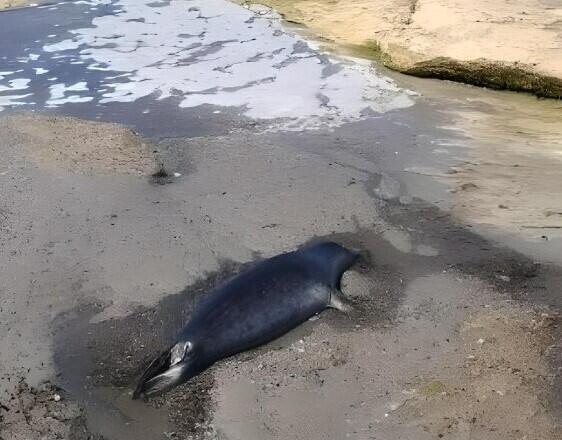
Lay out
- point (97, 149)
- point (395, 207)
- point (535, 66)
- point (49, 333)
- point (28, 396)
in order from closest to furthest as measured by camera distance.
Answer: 1. point (28, 396)
2. point (49, 333)
3. point (395, 207)
4. point (97, 149)
5. point (535, 66)

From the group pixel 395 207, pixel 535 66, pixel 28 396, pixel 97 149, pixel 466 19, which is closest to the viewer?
pixel 28 396

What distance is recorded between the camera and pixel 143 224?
5000 millimetres

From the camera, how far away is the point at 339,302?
413 cm

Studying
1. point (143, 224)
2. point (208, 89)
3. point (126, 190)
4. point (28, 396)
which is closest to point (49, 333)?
point (28, 396)

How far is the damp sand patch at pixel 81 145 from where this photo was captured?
580cm

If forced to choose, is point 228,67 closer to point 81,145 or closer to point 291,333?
point 81,145

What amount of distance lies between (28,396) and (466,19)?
293 inches

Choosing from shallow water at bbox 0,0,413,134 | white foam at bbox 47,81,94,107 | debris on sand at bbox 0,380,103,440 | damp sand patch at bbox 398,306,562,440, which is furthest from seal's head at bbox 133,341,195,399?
white foam at bbox 47,81,94,107

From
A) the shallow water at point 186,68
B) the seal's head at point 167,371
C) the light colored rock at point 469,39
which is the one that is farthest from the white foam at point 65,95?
the seal's head at point 167,371

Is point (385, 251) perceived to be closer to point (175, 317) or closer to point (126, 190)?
point (175, 317)

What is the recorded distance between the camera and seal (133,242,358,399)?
11.5ft

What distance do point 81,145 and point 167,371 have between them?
3315 millimetres

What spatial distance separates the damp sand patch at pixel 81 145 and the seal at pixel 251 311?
84.7 inches

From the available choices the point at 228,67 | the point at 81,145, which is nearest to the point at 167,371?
the point at 81,145
